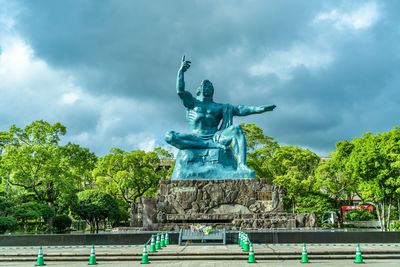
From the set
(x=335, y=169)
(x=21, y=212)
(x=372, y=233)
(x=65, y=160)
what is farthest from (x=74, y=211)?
(x=372, y=233)

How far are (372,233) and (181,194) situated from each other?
289 inches

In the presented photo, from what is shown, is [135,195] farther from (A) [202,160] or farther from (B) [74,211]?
(A) [202,160]

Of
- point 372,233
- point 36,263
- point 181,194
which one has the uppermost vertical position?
point 181,194

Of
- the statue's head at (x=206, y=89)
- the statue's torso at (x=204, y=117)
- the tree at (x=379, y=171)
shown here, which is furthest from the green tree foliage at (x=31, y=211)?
the tree at (x=379, y=171)

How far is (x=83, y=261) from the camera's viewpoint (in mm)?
10672

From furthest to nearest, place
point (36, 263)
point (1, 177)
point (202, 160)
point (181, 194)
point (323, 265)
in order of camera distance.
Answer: point (1, 177) < point (202, 160) < point (181, 194) < point (36, 263) < point (323, 265)

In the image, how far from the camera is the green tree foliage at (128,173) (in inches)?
1297

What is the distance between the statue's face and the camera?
19.8 metres

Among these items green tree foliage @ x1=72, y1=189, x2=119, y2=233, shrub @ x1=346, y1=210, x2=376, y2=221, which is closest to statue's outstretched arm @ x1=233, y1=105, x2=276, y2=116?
green tree foliage @ x1=72, y1=189, x2=119, y2=233

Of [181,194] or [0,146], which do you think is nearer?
[181,194]

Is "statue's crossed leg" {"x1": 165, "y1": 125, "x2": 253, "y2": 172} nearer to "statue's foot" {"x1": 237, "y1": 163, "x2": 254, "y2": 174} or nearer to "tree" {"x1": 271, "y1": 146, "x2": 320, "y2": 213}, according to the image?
"statue's foot" {"x1": 237, "y1": 163, "x2": 254, "y2": 174}

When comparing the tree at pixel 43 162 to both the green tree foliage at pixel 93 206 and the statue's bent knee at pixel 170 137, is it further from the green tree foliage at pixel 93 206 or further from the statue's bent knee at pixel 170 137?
the statue's bent knee at pixel 170 137

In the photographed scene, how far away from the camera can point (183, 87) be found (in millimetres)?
18922

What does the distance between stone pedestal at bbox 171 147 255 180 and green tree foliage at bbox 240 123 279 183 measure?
14447 mm
